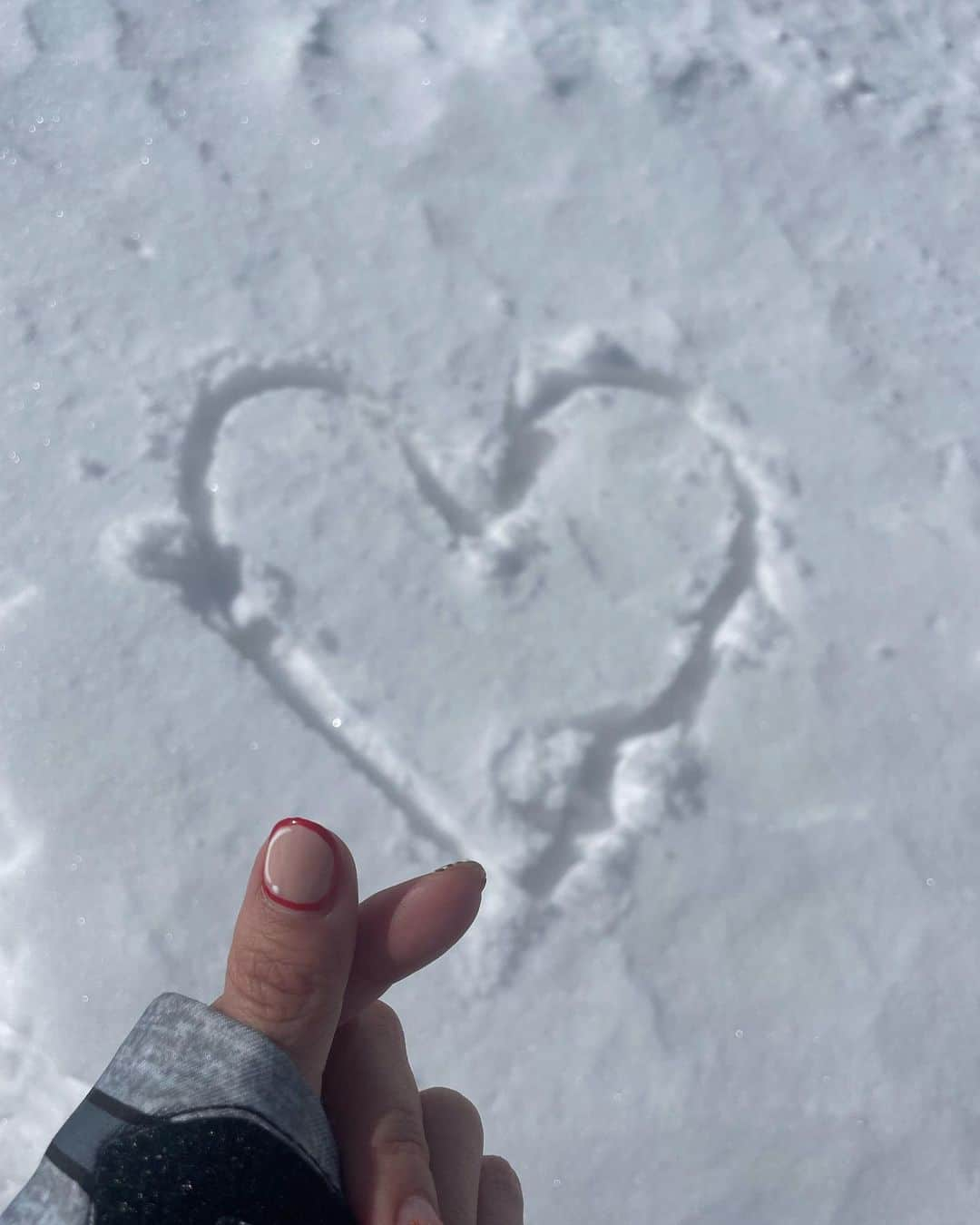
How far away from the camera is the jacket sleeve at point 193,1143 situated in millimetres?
642

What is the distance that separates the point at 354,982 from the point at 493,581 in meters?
0.54

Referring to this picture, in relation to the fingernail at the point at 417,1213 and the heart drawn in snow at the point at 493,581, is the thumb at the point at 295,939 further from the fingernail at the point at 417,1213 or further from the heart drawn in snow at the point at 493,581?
the heart drawn in snow at the point at 493,581

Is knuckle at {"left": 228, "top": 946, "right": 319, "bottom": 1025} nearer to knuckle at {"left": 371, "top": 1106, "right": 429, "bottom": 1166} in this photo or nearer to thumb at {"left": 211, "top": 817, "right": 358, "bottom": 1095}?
thumb at {"left": 211, "top": 817, "right": 358, "bottom": 1095}

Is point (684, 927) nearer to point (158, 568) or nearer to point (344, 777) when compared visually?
point (344, 777)

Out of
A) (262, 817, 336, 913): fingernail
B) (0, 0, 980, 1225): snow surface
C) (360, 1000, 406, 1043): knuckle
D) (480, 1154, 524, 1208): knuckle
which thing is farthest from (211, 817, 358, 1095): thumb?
(0, 0, 980, 1225): snow surface

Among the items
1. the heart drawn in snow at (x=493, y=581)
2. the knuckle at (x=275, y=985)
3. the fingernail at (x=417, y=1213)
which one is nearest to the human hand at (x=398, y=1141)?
the fingernail at (x=417, y=1213)

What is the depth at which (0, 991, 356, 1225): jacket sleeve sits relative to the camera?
0.64 m

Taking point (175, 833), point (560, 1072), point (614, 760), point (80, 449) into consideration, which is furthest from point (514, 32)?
point (560, 1072)

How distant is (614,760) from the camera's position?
1.14 m

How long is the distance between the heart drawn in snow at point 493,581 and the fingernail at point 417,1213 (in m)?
0.36

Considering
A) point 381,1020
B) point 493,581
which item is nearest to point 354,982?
point 381,1020

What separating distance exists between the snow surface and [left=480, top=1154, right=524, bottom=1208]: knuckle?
141 millimetres

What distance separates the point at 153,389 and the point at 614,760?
2.35ft

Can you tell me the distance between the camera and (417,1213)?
688mm
